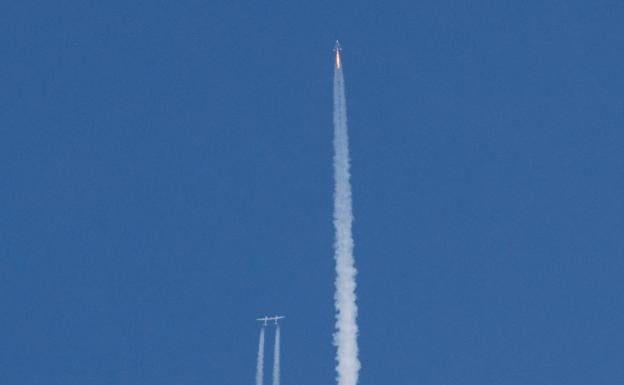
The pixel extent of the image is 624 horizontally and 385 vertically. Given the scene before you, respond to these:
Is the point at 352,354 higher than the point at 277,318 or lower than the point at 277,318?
lower

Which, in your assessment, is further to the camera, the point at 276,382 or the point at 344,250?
the point at 276,382

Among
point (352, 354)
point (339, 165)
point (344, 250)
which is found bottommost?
point (352, 354)

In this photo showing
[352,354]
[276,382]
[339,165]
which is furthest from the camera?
[276,382]

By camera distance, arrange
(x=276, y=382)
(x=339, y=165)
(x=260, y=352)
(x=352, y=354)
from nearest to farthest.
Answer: (x=352, y=354)
(x=339, y=165)
(x=276, y=382)
(x=260, y=352)

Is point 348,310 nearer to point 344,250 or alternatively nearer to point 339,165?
point 344,250

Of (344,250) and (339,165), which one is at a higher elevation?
(339,165)

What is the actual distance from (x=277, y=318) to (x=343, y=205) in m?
33.8

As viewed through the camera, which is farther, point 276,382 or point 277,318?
point 277,318

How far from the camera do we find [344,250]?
117875mm

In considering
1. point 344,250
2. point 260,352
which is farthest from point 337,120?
point 260,352

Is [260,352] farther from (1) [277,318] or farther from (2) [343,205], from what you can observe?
(2) [343,205]

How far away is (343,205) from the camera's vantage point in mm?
120250

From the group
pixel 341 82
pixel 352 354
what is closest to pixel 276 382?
pixel 352 354

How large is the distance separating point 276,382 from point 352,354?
67.5ft
